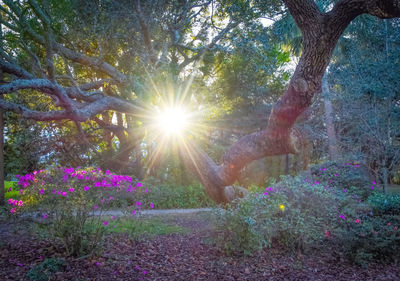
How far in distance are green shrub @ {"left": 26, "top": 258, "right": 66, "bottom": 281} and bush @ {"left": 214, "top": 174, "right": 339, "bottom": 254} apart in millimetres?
2206

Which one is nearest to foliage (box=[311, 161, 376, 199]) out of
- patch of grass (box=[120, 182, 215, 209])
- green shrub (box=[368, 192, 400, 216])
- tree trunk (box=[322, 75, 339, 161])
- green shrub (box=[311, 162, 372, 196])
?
green shrub (box=[311, 162, 372, 196])

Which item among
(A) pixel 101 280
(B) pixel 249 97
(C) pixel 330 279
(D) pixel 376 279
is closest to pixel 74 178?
(A) pixel 101 280

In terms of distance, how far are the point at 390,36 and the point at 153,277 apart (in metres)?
9.54

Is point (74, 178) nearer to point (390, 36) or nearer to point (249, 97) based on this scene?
point (390, 36)

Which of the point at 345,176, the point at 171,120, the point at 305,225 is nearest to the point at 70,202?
the point at 305,225

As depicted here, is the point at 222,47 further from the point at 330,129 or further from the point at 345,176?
the point at 330,129

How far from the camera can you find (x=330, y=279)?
368 cm

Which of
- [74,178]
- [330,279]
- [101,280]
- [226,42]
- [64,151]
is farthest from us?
[64,151]

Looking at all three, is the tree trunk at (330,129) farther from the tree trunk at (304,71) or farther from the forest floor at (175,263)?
the forest floor at (175,263)

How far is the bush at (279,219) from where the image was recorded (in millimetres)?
4254

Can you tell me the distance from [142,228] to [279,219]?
2.75m

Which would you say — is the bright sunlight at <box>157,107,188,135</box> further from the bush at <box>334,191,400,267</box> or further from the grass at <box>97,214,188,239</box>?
the bush at <box>334,191,400,267</box>

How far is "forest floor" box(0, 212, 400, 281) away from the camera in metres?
3.44

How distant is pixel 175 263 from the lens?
156 inches
